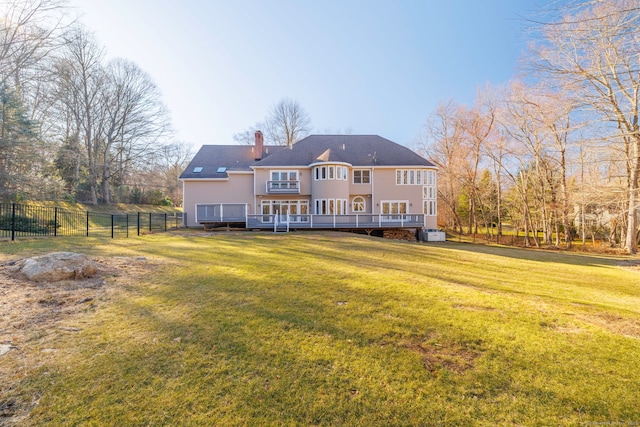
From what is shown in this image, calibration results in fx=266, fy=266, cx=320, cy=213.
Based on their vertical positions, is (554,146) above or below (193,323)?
above

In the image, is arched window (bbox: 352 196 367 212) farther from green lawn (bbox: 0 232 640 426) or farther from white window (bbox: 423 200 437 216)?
green lawn (bbox: 0 232 640 426)

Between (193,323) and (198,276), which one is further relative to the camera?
(198,276)

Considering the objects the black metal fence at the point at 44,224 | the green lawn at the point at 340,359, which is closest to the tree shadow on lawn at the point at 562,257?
the green lawn at the point at 340,359

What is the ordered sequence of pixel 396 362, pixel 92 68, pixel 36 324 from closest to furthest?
pixel 396 362 < pixel 36 324 < pixel 92 68

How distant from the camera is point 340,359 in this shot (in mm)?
2949

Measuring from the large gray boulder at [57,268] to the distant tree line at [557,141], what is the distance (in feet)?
32.9

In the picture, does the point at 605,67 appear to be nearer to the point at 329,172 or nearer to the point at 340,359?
the point at 329,172

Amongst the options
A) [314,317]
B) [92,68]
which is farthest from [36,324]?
[92,68]

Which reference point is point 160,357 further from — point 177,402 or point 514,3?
point 514,3

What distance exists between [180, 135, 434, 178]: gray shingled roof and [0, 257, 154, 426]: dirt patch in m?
17.5

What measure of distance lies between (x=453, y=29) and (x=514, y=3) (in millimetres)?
3310

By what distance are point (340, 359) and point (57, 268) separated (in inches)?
235

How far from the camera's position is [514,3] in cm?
529

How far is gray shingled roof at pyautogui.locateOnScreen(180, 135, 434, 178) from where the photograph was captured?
22797 mm
